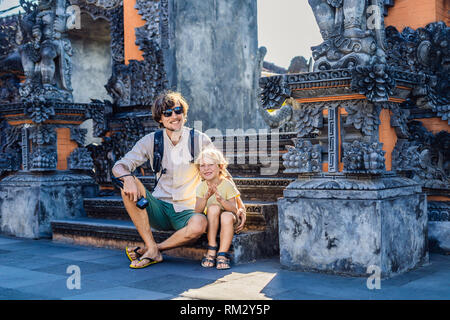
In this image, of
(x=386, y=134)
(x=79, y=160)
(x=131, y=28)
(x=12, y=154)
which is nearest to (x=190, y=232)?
(x=386, y=134)

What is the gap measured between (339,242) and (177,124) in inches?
77.1

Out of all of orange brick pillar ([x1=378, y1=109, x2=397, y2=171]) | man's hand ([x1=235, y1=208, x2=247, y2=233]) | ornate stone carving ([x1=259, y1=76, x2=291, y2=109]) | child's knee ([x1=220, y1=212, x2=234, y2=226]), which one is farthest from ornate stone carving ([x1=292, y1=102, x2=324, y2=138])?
child's knee ([x1=220, y1=212, x2=234, y2=226])

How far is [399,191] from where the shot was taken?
4.98m

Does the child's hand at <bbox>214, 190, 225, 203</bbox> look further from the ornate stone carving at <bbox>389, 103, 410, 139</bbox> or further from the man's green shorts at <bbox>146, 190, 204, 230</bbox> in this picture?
the ornate stone carving at <bbox>389, 103, 410, 139</bbox>

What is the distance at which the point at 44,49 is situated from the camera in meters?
8.26

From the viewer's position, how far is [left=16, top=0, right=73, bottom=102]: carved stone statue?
8281 mm

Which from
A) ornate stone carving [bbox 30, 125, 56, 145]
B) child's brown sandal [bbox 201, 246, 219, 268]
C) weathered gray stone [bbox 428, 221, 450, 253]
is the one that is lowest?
child's brown sandal [bbox 201, 246, 219, 268]

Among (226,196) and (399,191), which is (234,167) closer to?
(226,196)

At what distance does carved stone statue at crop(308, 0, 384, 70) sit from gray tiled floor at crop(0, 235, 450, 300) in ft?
6.37

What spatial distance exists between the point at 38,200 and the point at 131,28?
347cm

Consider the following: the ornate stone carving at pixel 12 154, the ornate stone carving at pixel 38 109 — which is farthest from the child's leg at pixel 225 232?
the ornate stone carving at pixel 12 154

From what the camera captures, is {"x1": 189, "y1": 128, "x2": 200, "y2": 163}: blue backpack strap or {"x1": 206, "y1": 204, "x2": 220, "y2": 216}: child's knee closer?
{"x1": 206, "y1": 204, "x2": 220, "y2": 216}: child's knee

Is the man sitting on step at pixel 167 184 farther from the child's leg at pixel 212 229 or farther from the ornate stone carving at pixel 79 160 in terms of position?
the ornate stone carving at pixel 79 160
